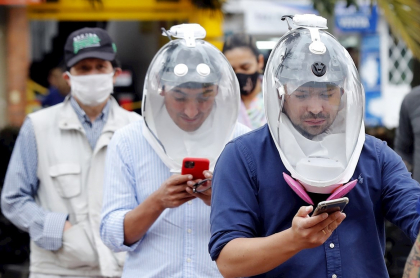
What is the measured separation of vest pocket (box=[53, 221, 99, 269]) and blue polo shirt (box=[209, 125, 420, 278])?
1642 mm

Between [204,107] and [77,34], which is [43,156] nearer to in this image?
[77,34]

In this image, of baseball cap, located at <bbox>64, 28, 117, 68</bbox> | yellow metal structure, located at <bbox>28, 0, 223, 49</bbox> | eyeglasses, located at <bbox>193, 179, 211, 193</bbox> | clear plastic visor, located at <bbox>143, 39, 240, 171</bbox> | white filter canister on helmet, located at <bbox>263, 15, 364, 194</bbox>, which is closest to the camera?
white filter canister on helmet, located at <bbox>263, 15, 364, 194</bbox>

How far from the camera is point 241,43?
4.60 metres

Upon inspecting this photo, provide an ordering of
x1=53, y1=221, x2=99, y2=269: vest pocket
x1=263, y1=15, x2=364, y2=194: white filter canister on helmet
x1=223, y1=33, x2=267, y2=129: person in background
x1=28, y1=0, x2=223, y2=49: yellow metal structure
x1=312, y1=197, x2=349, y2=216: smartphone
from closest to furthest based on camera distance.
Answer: x1=312, y1=197, x2=349, y2=216: smartphone < x1=263, y1=15, x2=364, y2=194: white filter canister on helmet < x1=53, y1=221, x2=99, y2=269: vest pocket < x1=223, y1=33, x2=267, y2=129: person in background < x1=28, y1=0, x2=223, y2=49: yellow metal structure

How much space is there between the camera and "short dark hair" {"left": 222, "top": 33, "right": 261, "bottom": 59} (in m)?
4.59

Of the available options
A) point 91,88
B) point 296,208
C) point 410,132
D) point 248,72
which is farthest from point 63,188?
point 410,132

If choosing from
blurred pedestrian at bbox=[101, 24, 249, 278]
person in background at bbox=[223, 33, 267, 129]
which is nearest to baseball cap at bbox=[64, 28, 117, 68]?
person in background at bbox=[223, 33, 267, 129]

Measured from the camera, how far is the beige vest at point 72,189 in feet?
12.7

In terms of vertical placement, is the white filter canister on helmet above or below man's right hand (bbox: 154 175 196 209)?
above

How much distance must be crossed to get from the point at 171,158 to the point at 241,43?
1.79 metres

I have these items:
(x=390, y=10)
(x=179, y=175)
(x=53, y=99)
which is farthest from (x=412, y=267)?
(x=53, y=99)

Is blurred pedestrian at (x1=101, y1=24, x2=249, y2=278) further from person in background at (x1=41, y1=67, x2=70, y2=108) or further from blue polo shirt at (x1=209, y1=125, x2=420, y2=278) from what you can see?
person in background at (x1=41, y1=67, x2=70, y2=108)

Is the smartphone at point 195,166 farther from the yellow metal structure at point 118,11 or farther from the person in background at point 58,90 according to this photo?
the yellow metal structure at point 118,11

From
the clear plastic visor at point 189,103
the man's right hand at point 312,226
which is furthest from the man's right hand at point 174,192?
the man's right hand at point 312,226
